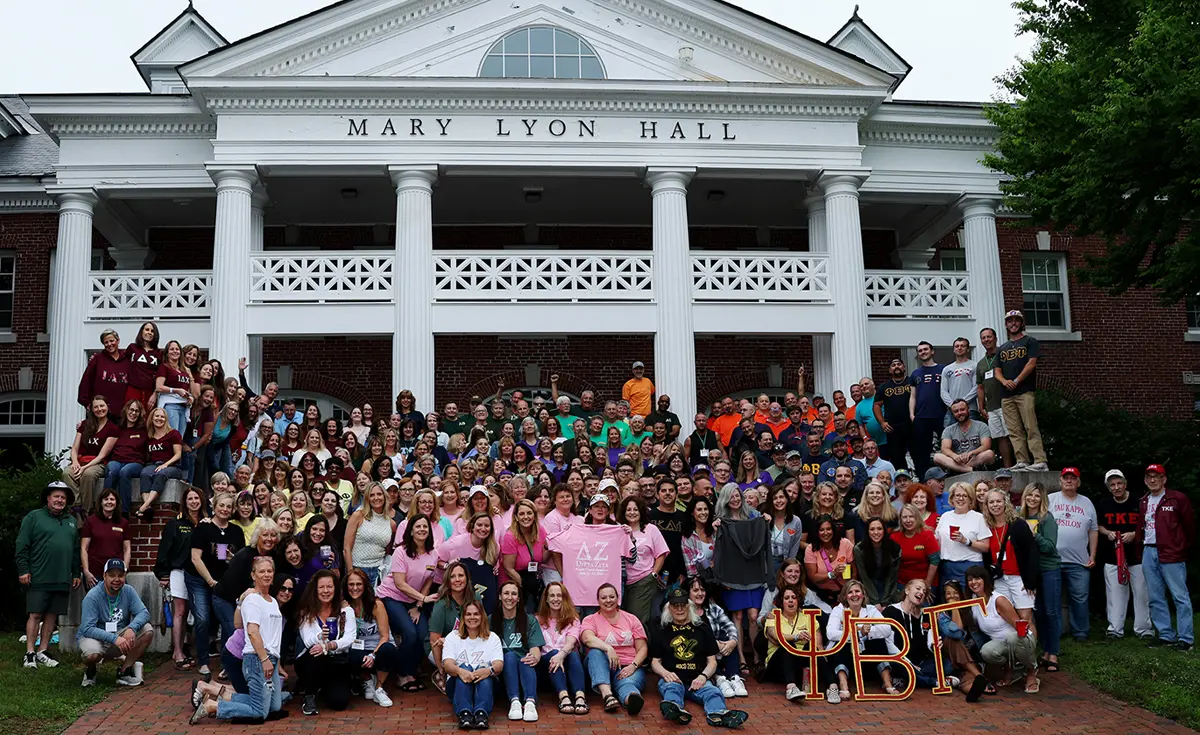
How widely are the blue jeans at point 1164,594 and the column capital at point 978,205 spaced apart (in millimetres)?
9852

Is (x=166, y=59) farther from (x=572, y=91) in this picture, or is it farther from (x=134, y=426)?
(x=134, y=426)

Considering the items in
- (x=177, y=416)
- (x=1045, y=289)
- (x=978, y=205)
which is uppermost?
(x=978, y=205)

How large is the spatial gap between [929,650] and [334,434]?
737 cm

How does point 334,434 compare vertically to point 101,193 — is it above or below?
below

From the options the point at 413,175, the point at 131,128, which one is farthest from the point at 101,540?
the point at 131,128

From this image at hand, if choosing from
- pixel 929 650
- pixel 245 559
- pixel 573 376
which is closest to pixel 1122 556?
pixel 929 650

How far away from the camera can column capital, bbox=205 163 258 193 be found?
18281mm

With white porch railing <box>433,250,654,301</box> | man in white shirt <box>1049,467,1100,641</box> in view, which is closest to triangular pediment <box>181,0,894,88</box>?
white porch railing <box>433,250,654,301</box>

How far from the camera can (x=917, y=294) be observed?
20062 mm

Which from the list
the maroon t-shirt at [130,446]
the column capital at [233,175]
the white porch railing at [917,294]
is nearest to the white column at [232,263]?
the column capital at [233,175]

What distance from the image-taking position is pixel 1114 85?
12.7 m

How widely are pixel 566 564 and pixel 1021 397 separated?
5928 mm

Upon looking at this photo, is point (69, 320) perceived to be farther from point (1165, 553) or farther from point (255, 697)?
point (1165, 553)

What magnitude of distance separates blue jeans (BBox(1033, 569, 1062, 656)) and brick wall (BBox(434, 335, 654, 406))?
12164 mm
